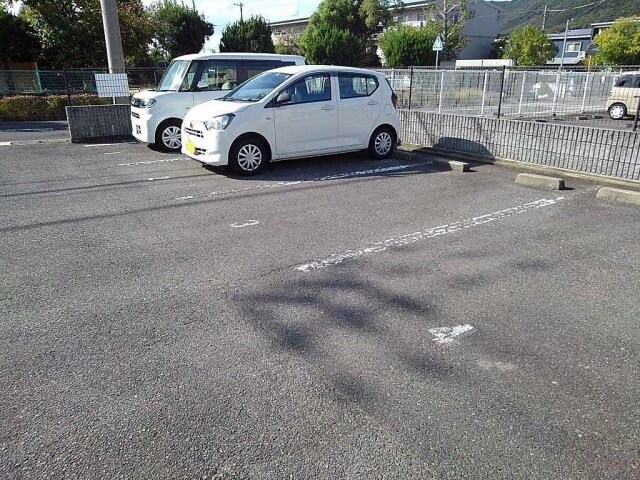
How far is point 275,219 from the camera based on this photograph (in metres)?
5.50

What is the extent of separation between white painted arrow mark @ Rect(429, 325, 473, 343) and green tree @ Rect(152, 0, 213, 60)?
38.6m

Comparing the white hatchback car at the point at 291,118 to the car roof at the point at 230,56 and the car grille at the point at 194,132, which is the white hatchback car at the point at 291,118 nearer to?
the car grille at the point at 194,132

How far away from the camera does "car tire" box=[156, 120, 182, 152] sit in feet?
30.9

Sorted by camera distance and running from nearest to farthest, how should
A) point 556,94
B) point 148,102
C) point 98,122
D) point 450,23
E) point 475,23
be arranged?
point 148,102, point 98,122, point 556,94, point 450,23, point 475,23

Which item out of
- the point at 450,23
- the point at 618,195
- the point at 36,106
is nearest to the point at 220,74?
the point at 618,195

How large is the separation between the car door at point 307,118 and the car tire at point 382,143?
3.04ft

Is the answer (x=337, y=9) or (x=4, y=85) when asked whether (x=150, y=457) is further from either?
(x=337, y=9)

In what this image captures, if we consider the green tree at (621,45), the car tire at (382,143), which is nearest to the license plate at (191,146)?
the car tire at (382,143)

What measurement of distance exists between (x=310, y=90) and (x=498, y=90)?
1018cm

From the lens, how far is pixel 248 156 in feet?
24.4

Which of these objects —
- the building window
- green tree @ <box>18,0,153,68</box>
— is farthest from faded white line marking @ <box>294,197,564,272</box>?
the building window

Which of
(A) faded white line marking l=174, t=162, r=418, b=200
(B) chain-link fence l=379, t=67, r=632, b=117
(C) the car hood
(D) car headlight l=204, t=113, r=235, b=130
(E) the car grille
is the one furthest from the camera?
(B) chain-link fence l=379, t=67, r=632, b=117

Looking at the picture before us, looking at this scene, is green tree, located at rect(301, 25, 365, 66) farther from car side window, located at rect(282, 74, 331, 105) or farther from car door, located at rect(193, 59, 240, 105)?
car side window, located at rect(282, 74, 331, 105)

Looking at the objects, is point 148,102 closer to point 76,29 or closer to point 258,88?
point 258,88
